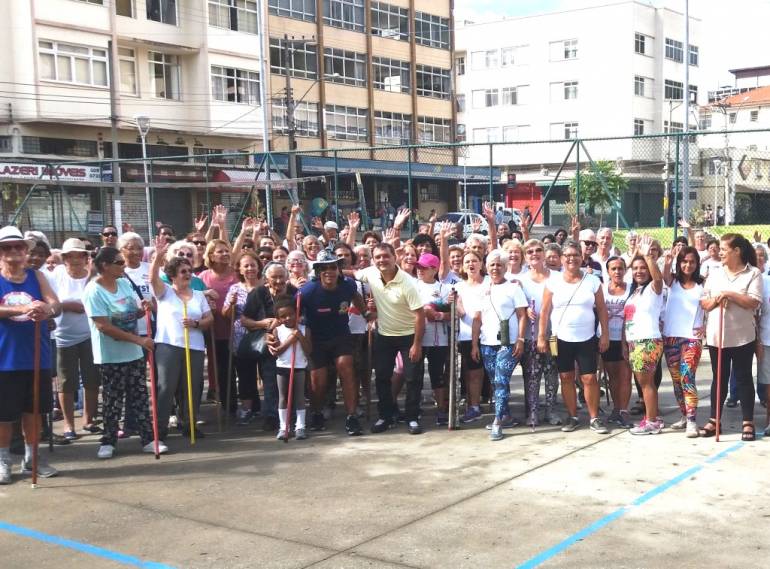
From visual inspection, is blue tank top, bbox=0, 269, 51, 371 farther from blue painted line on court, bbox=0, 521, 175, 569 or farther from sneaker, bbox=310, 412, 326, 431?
sneaker, bbox=310, 412, 326, 431

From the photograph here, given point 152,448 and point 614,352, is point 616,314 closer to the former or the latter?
point 614,352

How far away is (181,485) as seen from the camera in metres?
6.59

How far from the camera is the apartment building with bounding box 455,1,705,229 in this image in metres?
57.8

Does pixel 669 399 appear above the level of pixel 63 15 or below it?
below

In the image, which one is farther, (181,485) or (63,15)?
(63,15)

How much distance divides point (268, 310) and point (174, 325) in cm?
92

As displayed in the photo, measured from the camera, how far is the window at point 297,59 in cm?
4112

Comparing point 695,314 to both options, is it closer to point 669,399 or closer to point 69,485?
point 669,399

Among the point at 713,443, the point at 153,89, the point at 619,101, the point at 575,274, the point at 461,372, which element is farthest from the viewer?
the point at 619,101

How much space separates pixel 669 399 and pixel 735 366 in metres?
1.75

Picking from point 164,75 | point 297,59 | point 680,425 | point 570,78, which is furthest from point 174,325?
point 570,78

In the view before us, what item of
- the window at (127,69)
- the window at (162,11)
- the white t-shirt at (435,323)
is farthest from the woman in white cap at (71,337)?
the window at (162,11)

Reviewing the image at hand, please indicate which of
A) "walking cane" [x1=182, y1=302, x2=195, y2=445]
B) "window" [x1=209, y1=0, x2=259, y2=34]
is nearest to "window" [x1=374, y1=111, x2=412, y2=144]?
"window" [x1=209, y1=0, x2=259, y2=34]

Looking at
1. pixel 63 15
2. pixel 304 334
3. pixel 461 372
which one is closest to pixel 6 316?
pixel 304 334
